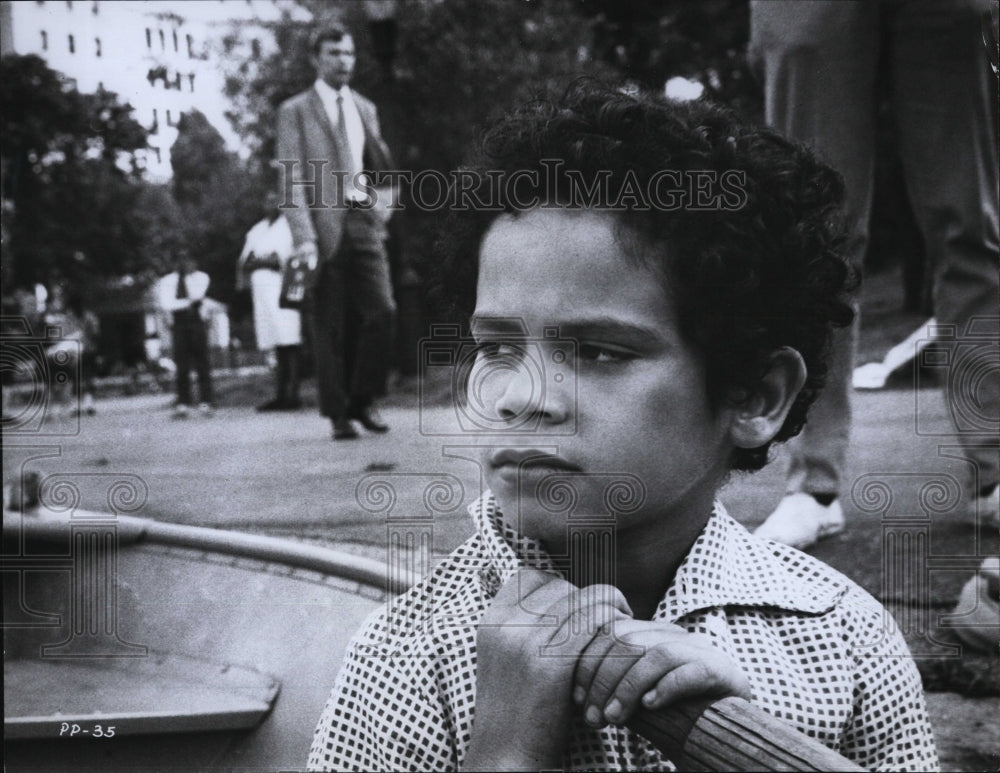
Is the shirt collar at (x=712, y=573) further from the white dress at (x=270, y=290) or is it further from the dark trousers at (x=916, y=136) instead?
the white dress at (x=270, y=290)

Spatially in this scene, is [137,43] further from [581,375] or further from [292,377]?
[292,377]

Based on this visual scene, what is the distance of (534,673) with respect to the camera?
92cm

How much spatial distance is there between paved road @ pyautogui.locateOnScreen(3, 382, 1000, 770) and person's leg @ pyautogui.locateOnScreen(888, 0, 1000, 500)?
0.35 feet

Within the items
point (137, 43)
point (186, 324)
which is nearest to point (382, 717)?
point (137, 43)

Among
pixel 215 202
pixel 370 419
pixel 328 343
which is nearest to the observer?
pixel 215 202

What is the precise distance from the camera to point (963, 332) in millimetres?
1972

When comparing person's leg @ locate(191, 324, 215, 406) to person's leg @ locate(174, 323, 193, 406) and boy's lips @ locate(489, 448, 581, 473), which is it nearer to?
person's leg @ locate(174, 323, 193, 406)

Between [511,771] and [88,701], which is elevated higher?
[511,771]

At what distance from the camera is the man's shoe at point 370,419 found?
2.65m

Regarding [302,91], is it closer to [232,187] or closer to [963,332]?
[232,187]

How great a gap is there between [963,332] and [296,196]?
1.42 metres

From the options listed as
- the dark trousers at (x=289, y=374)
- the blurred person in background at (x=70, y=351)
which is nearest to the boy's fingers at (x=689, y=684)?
the blurred person in background at (x=70, y=351)

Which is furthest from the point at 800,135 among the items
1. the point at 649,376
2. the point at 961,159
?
the point at 649,376

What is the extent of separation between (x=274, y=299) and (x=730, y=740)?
79.1 inches
